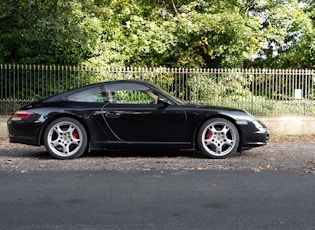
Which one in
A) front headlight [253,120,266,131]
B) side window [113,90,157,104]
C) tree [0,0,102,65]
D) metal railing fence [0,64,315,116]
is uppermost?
tree [0,0,102,65]

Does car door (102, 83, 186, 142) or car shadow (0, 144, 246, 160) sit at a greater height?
car door (102, 83, 186, 142)

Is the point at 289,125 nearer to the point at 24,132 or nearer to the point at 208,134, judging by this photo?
the point at 208,134

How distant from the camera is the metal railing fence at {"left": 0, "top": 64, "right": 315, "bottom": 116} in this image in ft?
42.8

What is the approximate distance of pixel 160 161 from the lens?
8273 millimetres

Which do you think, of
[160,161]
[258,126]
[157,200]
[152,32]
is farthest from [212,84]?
[157,200]

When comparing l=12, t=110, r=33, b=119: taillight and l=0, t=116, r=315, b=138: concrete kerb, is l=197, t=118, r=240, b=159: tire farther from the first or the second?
l=0, t=116, r=315, b=138: concrete kerb

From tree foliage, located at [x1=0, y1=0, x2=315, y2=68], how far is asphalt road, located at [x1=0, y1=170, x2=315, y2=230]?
7.75 m

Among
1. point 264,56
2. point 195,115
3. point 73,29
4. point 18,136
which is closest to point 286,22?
point 264,56

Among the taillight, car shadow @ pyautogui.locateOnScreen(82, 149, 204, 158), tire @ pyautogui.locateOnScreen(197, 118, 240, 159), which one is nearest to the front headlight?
tire @ pyautogui.locateOnScreen(197, 118, 240, 159)

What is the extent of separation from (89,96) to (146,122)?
107 centimetres

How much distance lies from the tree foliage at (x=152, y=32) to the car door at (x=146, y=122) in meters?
5.65

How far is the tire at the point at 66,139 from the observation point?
331 inches

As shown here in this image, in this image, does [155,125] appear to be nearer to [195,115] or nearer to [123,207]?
[195,115]

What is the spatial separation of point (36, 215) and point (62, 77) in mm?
8720
